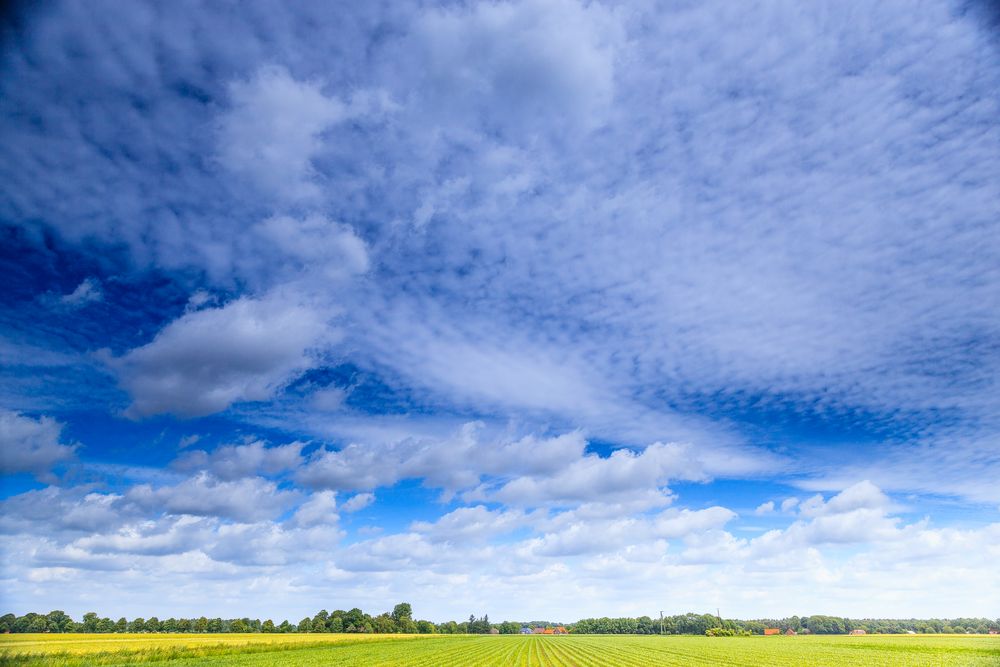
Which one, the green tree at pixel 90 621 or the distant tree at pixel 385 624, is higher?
the green tree at pixel 90 621

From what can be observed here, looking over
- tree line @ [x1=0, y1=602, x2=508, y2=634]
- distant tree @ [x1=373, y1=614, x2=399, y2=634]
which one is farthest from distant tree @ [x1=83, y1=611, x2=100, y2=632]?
distant tree @ [x1=373, y1=614, x2=399, y2=634]

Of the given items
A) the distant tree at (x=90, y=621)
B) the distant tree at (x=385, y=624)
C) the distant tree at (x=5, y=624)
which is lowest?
the distant tree at (x=385, y=624)

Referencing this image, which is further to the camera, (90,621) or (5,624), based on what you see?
(90,621)

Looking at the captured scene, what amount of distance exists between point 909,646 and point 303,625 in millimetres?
166308

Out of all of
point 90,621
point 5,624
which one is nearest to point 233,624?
point 90,621

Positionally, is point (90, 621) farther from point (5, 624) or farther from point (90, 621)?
point (5, 624)

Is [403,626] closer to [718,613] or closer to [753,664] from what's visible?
[718,613]

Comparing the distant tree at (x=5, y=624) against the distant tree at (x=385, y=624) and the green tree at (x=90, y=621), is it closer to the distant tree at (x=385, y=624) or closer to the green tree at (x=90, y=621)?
the green tree at (x=90, y=621)

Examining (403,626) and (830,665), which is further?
(403,626)

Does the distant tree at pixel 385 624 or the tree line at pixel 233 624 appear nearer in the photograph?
the tree line at pixel 233 624

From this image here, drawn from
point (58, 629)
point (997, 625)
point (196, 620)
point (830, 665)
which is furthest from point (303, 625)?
point (997, 625)

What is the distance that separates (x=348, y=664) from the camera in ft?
160

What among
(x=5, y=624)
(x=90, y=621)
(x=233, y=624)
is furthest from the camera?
(x=233, y=624)

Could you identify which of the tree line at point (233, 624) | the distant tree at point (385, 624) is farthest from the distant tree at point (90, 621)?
the distant tree at point (385, 624)
